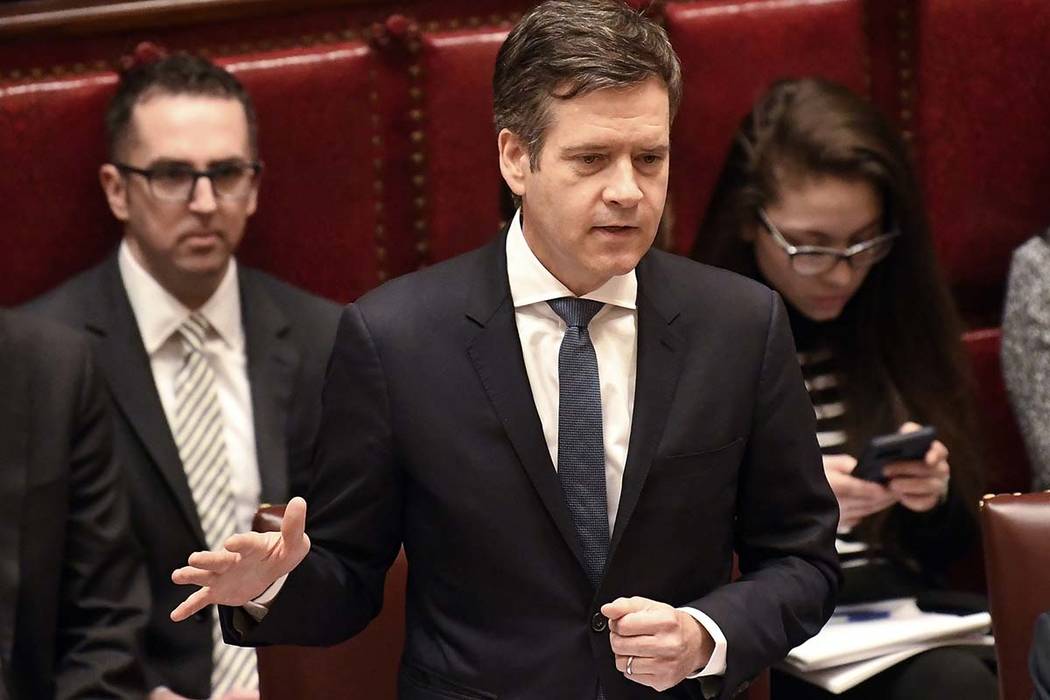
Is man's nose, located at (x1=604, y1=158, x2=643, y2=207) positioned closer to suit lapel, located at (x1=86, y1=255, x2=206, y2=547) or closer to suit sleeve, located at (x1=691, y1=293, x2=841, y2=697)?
suit sleeve, located at (x1=691, y1=293, x2=841, y2=697)

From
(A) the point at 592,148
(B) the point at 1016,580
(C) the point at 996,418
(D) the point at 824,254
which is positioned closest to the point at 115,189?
(D) the point at 824,254

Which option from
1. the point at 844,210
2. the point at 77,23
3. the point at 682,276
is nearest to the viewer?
the point at 682,276

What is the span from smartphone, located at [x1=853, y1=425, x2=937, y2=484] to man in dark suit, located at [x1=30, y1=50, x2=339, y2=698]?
Result: 0.94 m

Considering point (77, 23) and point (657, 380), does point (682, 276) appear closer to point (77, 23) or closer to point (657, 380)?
point (657, 380)

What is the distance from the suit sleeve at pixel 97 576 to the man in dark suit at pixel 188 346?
17 cm

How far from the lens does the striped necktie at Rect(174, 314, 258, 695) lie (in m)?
2.67

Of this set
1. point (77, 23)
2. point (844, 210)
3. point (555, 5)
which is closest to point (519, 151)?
point (555, 5)

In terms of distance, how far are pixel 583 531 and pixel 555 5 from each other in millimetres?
592

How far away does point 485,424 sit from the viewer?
1808 mm

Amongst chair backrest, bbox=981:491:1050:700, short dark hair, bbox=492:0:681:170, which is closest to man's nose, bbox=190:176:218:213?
short dark hair, bbox=492:0:681:170

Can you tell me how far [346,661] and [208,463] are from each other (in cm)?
77

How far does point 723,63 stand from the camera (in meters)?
3.12

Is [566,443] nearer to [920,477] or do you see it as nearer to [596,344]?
[596,344]

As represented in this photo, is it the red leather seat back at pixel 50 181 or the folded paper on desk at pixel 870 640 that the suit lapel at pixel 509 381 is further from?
the red leather seat back at pixel 50 181
